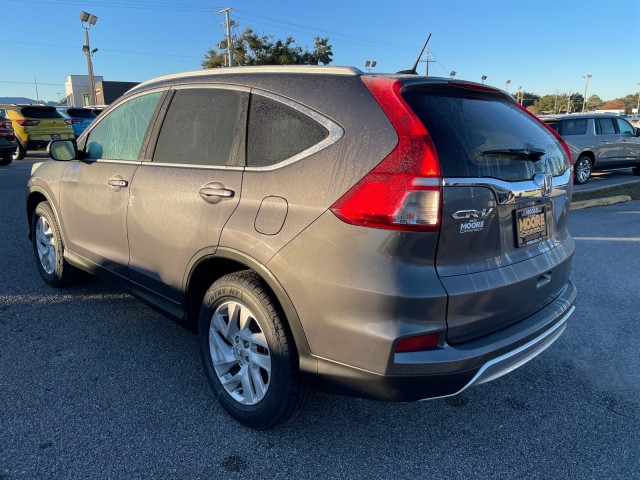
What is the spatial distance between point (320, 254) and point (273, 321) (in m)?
0.45

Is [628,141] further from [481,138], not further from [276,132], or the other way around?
[276,132]

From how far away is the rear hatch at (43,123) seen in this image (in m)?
15.8

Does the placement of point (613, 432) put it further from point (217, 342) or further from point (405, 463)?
point (217, 342)

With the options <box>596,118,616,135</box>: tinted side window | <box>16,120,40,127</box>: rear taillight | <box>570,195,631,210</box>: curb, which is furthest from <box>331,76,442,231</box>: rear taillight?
<box>16,120,40,127</box>: rear taillight

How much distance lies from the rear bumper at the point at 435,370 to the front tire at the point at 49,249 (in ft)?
9.81

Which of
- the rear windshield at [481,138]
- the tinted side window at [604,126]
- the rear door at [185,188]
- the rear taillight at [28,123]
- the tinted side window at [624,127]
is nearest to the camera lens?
the rear windshield at [481,138]

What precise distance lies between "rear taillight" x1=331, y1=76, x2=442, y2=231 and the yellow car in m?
16.0

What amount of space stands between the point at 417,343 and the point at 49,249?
3.76m

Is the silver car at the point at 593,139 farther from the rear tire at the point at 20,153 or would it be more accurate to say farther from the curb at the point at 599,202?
the rear tire at the point at 20,153

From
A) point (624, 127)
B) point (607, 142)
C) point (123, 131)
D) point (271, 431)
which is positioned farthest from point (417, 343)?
point (624, 127)

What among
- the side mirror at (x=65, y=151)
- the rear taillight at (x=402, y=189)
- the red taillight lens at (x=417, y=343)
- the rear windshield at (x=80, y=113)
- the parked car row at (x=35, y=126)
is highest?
the rear windshield at (x=80, y=113)

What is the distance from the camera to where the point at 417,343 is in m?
2.00

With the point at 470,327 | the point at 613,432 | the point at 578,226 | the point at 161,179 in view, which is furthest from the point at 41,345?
the point at 578,226

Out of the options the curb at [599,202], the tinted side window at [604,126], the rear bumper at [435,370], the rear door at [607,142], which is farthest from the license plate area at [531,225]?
the tinted side window at [604,126]
